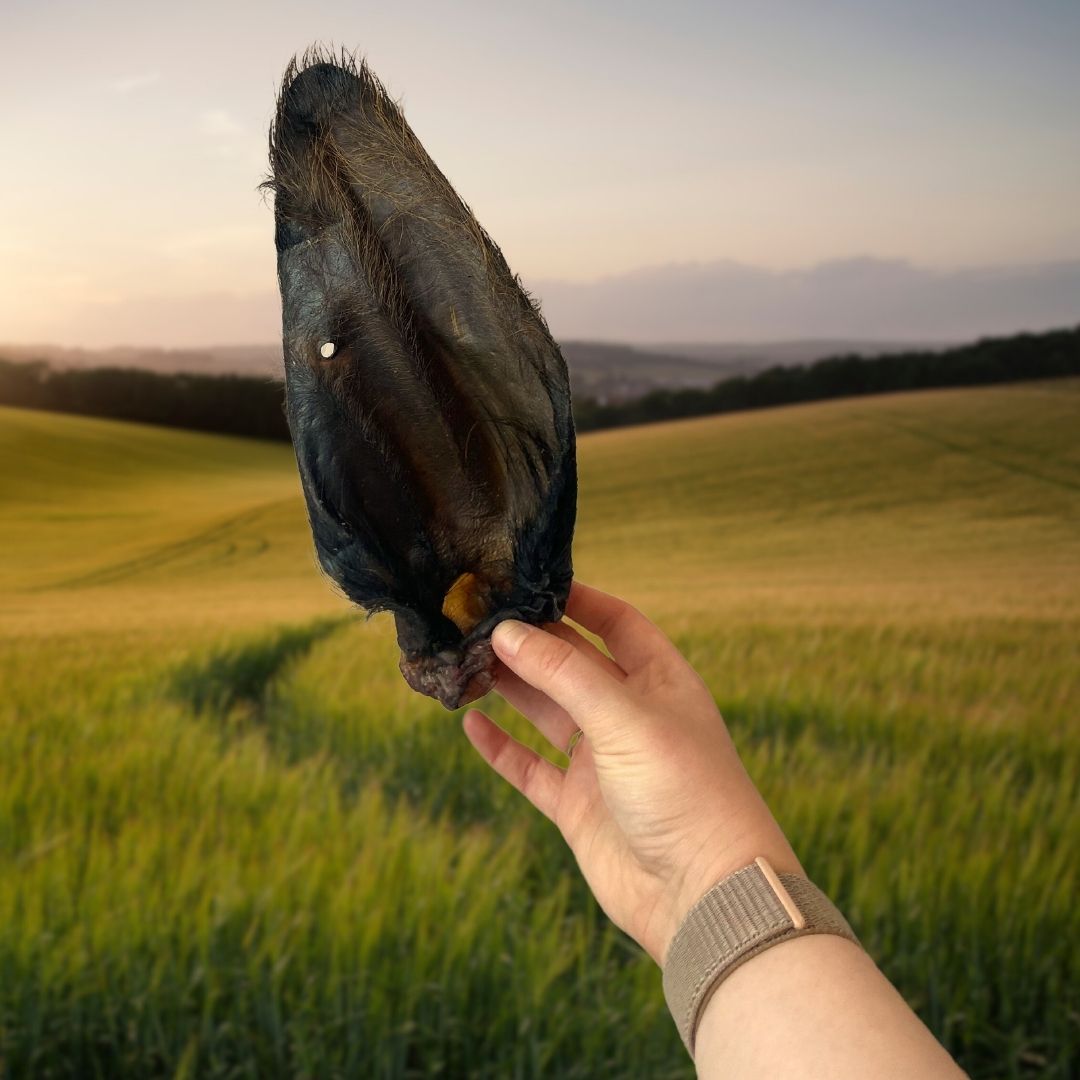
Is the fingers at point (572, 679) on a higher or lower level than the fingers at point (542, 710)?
higher

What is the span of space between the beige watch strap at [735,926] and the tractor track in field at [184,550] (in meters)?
2.31

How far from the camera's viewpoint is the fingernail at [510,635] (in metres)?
0.94

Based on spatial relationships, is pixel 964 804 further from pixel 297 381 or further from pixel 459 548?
pixel 297 381

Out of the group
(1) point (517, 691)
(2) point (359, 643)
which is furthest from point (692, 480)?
(1) point (517, 691)

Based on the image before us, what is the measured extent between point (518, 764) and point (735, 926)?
19.7 inches

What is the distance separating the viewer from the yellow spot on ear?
101 cm

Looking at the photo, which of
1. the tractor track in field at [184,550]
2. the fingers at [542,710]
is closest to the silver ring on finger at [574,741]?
the fingers at [542,710]

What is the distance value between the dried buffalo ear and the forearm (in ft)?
1.47

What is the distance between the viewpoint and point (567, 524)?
947 mm

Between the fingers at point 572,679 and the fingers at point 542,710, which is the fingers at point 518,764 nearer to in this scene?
the fingers at point 542,710

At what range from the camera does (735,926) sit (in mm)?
837

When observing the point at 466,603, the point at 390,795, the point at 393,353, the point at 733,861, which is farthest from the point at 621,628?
the point at 390,795

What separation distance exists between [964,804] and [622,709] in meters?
1.60

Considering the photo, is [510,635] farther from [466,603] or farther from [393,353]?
[393,353]
